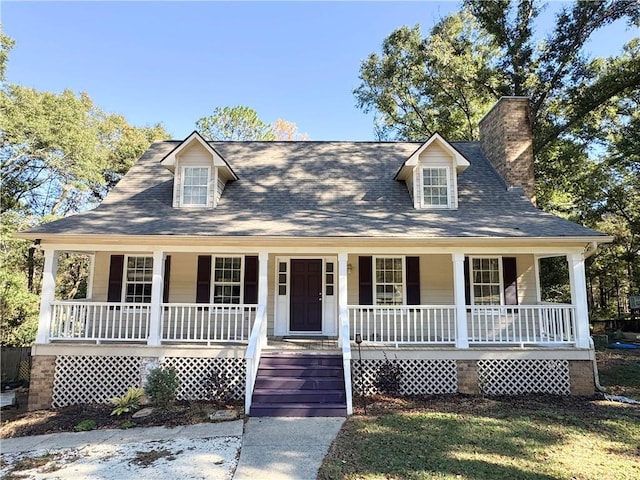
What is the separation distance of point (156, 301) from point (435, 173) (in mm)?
7618

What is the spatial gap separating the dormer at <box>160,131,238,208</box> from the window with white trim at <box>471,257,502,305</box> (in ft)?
23.0

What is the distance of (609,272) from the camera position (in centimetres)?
2380

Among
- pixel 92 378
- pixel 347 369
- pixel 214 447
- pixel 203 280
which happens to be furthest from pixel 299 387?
pixel 92 378

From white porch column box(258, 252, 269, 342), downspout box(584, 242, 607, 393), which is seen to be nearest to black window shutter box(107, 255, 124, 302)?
white porch column box(258, 252, 269, 342)

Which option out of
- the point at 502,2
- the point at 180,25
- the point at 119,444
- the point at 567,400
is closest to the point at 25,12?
the point at 180,25

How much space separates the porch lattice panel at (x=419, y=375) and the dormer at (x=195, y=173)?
18.5 feet

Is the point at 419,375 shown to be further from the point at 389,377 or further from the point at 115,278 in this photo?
the point at 115,278

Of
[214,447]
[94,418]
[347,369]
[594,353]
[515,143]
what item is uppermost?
[515,143]

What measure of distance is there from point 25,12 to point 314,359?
1397cm

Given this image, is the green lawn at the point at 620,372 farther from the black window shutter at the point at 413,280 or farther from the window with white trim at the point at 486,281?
the black window shutter at the point at 413,280

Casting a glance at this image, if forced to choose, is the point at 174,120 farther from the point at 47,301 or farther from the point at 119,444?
the point at 119,444

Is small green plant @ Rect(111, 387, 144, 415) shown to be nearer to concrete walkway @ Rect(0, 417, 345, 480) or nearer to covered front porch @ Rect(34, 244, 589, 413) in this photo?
concrete walkway @ Rect(0, 417, 345, 480)

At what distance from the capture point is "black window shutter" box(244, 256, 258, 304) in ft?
32.9

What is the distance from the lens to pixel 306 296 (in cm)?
1035
